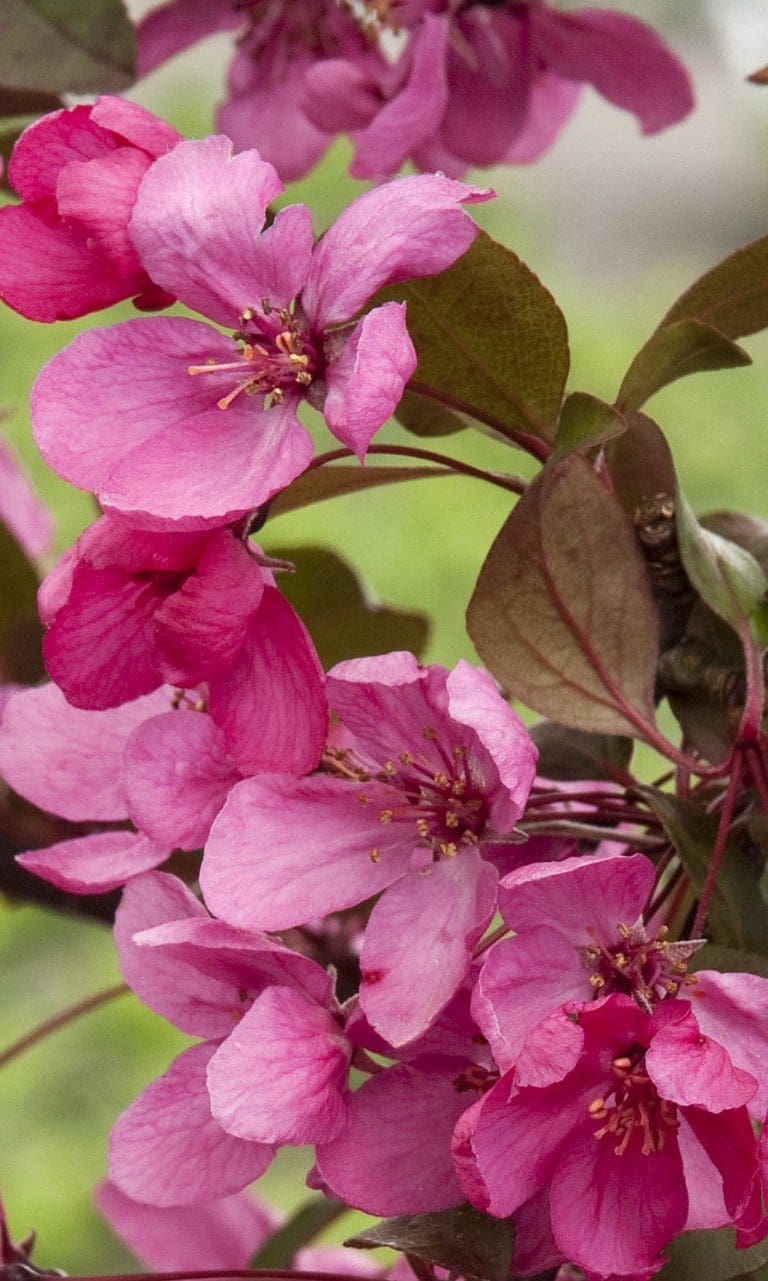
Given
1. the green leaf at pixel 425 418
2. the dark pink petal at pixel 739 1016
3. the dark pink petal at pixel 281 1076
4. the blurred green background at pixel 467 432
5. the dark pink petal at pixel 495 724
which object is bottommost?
the blurred green background at pixel 467 432

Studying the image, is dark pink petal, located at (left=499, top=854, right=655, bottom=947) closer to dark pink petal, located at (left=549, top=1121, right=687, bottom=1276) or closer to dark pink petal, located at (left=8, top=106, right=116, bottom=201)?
dark pink petal, located at (left=549, top=1121, right=687, bottom=1276)

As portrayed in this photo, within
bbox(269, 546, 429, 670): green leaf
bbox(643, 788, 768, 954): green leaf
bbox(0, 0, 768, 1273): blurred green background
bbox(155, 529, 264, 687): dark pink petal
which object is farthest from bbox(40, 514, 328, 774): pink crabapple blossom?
bbox(0, 0, 768, 1273): blurred green background

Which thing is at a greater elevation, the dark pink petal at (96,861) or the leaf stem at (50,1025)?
the dark pink petal at (96,861)

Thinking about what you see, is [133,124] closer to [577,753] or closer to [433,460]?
[433,460]

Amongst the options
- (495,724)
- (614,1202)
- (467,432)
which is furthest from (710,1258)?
(467,432)

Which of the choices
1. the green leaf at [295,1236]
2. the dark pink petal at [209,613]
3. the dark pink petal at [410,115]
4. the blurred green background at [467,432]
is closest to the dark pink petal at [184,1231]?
the green leaf at [295,1236]

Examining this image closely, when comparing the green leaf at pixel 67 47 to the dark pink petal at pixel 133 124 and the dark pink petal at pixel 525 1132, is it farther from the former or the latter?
the dark pink petal at pixel 525 1132
